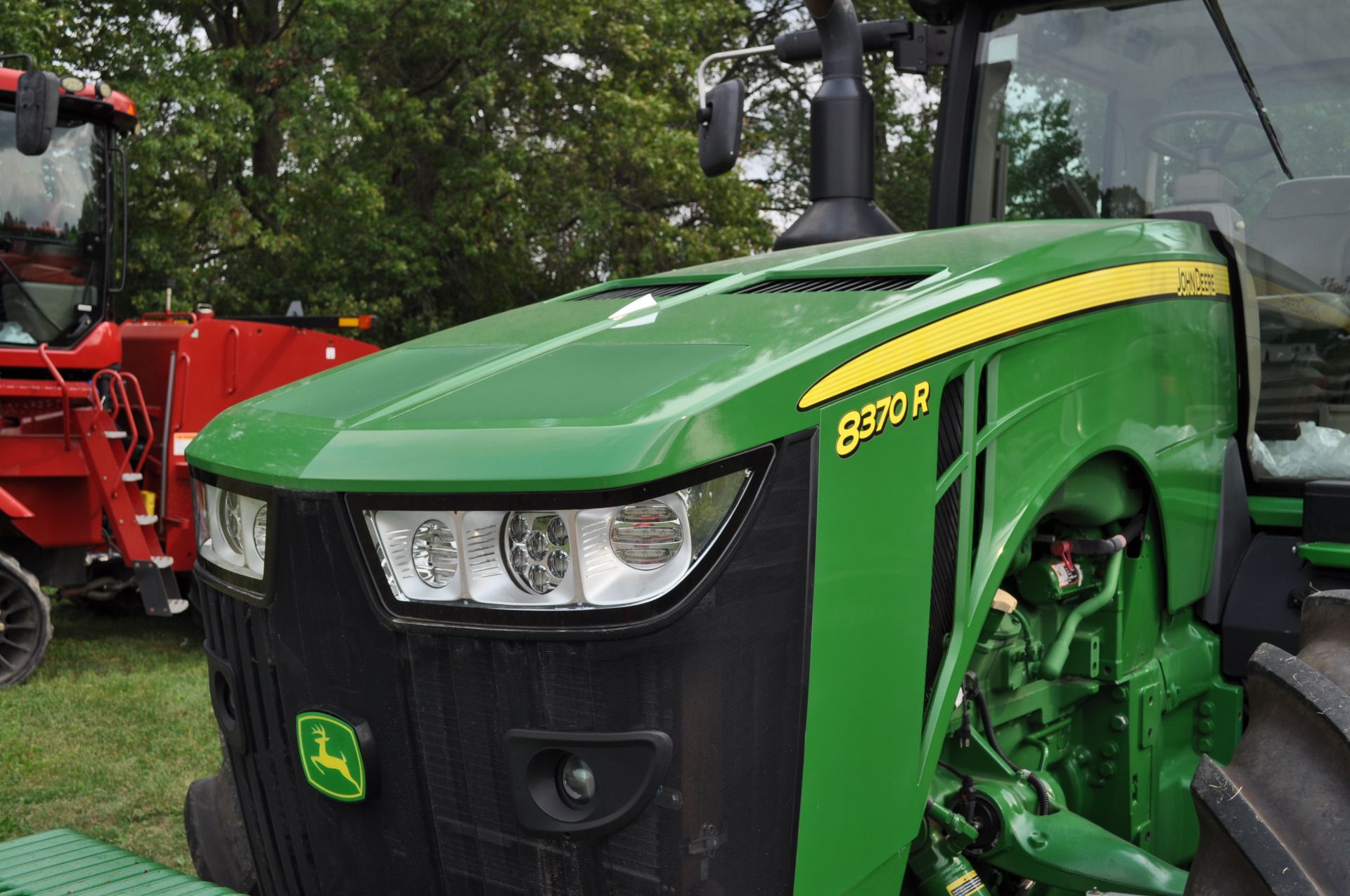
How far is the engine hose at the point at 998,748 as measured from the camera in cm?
218

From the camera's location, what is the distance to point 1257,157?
286 cm

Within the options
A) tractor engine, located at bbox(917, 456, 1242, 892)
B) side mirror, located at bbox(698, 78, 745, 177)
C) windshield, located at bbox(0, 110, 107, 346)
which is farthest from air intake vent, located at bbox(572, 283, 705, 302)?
windshield, located at bbox(0, 110, 107, 346)

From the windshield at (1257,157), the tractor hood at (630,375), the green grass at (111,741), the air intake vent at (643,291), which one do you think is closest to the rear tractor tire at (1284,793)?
the tractor hood at (630,375)

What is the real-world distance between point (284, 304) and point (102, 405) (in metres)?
8.39

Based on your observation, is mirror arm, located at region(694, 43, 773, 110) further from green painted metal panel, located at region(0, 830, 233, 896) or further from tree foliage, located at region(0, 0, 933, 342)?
tree foliage, located at region(0, 0, 933, 342)

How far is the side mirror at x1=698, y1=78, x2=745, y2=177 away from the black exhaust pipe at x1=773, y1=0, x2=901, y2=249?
0.74ft

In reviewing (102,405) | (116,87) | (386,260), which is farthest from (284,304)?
(102,405)

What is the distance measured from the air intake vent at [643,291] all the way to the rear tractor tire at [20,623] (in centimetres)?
509

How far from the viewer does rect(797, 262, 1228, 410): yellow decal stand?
72.2 inches

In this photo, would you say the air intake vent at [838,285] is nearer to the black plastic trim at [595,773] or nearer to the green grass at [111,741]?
the black plastic trim at [595,773]

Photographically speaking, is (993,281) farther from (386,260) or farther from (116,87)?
(386,260)

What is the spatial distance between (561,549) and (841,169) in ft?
6.20

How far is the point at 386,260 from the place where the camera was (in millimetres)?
15297

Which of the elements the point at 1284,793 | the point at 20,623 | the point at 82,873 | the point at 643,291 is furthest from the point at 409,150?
the point at 1284,793
